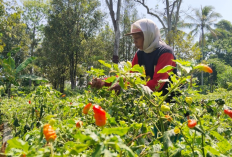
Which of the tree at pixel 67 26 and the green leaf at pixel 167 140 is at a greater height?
the tree at pixel 67 26

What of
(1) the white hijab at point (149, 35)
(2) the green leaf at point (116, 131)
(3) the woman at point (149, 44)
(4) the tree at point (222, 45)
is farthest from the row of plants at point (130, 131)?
(4) the tree at point (222, 45)

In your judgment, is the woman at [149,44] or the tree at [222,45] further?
the tree at [222,45]

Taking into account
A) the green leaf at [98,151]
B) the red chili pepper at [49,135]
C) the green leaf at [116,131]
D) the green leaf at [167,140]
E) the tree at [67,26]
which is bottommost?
the green leaf at [167,140]

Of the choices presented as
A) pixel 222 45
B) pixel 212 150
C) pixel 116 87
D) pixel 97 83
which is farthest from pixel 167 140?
pixel 222 45

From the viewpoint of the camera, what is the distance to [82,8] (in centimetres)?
1595

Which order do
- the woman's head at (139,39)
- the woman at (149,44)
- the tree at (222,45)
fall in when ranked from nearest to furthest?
the woman at (149,44), the woman's head at (139,39), the tree at (222,45)

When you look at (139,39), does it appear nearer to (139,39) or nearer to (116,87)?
(139,39)

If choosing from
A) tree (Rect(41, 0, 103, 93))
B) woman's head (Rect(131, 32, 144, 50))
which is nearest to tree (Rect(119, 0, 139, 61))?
tree (Rect(41, 0, 103, 93))

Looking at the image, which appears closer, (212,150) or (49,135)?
(49,135)

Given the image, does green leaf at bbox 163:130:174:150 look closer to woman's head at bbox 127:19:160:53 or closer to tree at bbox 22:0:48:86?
woman's head at bbox 127:19:160:53

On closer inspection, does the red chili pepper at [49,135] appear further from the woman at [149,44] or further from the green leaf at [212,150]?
the woman at [149,44]

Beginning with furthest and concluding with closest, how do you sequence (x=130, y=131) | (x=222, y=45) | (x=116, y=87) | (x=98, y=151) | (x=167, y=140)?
(x=222, y=45) < (x=116, y=87) < (x=130, y=131) < (x=167, y=140) < (x=98, y=151)

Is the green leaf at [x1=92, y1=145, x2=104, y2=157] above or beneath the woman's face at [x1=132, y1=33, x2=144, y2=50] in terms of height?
beneath

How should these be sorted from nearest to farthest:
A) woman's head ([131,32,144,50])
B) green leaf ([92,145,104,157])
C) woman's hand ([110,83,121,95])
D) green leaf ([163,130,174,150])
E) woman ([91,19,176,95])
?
green leaf ([92,145,104,157]) → green leaf ([163,130,174,150]) → woman's hand ([110,83,121,95]) → woman ([91,19,176,95]) → woman's head ([131,32,144,50])
